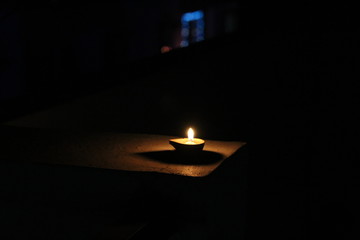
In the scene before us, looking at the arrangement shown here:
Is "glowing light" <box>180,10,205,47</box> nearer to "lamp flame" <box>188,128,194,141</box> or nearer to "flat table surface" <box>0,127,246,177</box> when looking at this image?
"flat table surface" <box>0,127,246,177</box>

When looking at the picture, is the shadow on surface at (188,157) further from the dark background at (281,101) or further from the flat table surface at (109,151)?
the dark background at (281,101)

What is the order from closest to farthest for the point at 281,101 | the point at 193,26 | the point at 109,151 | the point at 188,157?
the point at 188,157, the point at 109,151, the point at 281,101, the point at 193,26

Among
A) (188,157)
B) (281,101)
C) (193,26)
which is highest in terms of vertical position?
(193,26)

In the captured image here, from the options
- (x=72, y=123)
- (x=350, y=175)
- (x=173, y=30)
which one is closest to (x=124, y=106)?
(x=72, y=123)

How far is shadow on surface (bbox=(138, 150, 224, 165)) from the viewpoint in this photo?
1.56 meters

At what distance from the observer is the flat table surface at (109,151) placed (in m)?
1.49

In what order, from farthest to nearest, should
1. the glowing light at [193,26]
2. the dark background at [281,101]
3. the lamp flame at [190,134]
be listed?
the glowing light at [193,26] < the dark background at [281,101] < the lamp flame at [190,134]


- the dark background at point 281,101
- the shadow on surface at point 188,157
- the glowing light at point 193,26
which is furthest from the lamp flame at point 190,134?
the glowing light at point 193,26

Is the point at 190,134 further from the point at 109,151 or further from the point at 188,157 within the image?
the point at 109,151

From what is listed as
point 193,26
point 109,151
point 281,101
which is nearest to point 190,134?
point 109,151

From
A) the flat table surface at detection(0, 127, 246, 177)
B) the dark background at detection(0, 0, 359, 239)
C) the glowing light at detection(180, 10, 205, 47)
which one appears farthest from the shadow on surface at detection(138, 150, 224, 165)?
the glowing light at detection(180, 10, 205, 47)

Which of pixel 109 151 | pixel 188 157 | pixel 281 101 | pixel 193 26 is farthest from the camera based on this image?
pixel 193 26

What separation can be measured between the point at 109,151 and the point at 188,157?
321 mm

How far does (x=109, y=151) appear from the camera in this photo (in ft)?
5.61
